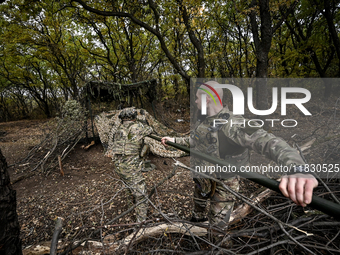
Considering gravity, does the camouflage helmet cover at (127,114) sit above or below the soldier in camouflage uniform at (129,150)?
above

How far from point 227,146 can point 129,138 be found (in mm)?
2492

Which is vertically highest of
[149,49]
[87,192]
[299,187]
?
[149,49]

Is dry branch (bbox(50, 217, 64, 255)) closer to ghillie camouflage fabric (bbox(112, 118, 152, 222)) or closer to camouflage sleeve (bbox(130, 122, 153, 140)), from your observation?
ghillie camouflage fabric (bbox(112, 118, 152, 222))

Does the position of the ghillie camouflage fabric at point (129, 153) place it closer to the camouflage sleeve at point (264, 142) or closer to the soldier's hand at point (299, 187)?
the camouflage sleeve at point (264, 142)

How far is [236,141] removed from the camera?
1956 millimetres

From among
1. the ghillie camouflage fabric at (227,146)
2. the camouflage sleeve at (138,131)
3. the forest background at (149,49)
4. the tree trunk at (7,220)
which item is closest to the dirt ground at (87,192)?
the forest background at (149,49)

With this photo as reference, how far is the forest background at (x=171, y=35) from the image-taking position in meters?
7.05

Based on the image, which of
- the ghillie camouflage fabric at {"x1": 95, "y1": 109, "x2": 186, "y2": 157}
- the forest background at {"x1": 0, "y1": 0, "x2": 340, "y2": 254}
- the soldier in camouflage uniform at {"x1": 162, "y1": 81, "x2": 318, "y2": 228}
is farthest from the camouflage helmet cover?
the ghillie camouflage fabric at {"x1": 95, "y1": 109, "x2": 186, "y2": 157}

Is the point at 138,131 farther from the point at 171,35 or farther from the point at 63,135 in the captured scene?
the point at 171,35

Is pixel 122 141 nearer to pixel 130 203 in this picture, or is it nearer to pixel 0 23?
pixel 130 203

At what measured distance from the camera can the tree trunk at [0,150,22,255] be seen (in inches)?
58.8

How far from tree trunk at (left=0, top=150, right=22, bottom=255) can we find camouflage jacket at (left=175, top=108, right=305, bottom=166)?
206 centimetres

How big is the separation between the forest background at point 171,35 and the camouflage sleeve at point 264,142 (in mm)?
5977

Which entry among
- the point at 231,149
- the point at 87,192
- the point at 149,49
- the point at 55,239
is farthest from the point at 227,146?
the point at 149,49
